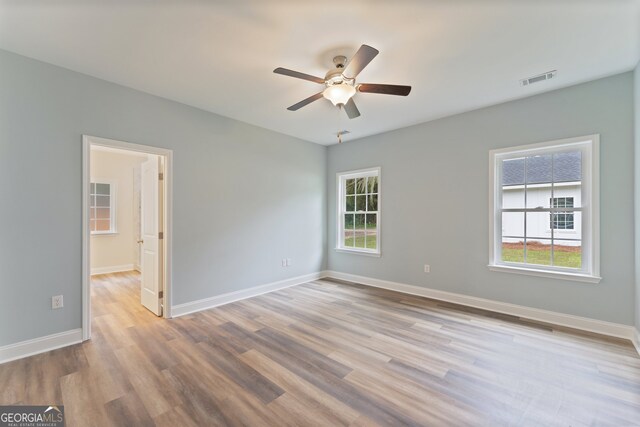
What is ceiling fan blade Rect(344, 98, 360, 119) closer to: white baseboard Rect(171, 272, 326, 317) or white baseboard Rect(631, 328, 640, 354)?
white baseboard Rect(171, 272, 326, 317)

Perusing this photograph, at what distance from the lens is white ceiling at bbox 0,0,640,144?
193cm

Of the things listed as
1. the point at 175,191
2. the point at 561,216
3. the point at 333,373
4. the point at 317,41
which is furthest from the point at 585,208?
the point at 175,191

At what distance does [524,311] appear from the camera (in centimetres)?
338

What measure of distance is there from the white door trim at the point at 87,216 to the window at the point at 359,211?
10.5ft

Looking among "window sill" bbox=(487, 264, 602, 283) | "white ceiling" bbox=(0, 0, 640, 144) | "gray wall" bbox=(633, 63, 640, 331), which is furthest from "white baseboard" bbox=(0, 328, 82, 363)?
"gray wall" bbox=(633, 63, 640, 331)

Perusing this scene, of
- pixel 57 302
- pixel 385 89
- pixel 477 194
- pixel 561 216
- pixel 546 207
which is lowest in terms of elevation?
pixel 57 302

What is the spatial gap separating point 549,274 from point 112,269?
8.16 metres

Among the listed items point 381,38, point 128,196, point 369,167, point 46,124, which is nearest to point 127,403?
point 46,124

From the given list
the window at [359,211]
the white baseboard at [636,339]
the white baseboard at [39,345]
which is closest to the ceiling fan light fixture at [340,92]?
the window at [359,211]

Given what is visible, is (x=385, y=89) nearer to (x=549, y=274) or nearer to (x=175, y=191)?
(x=175, y=191)

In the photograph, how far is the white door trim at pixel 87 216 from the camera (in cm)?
278

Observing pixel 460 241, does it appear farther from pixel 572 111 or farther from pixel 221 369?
pixel 221 369

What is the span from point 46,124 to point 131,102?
0.83m

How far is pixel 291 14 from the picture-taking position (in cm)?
198
